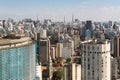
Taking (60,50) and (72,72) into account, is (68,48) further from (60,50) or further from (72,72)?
(72,72)

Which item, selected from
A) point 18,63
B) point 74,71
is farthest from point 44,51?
point 18,63

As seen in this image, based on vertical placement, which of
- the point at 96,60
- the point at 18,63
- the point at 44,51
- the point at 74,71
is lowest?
the point at 44,51

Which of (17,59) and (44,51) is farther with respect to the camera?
(44,51)

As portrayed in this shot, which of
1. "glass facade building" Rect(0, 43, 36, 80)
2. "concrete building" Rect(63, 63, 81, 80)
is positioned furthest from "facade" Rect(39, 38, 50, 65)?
"glass facade building" Rect(0, 43, 36, 80)

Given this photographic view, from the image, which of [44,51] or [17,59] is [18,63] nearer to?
[17,59]

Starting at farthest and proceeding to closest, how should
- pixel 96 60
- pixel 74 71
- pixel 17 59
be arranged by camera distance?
pixel 74 71, pixel 17 59, pixel 96 60

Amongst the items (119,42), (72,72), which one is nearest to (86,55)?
(72,72)

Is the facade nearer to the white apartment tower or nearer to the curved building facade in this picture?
the curved building facade

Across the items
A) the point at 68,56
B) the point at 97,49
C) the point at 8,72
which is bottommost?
the point at 68,56
